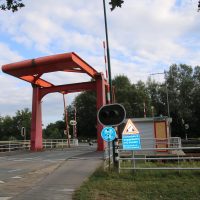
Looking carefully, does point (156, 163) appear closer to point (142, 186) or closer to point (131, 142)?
point (131, 142)

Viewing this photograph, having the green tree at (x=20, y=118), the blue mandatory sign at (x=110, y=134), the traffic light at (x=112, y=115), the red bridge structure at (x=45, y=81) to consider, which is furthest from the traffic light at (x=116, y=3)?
the green tree at (x=20, y=118)

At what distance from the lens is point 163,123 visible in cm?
2745

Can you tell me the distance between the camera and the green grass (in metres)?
9.84

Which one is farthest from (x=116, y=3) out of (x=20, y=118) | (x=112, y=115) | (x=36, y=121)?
(x=20, y=118)

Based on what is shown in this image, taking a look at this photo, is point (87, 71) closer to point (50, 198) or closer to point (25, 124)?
point (50, 198)

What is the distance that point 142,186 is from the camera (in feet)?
36.4

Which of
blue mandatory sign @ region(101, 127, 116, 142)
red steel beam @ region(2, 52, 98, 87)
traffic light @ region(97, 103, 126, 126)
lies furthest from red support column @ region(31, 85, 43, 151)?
traffic light @ region(97, 103, 126, 126)

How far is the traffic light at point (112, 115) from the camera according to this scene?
1334 cm

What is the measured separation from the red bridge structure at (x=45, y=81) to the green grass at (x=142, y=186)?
1974cm

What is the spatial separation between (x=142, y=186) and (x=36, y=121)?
29718 millimetres

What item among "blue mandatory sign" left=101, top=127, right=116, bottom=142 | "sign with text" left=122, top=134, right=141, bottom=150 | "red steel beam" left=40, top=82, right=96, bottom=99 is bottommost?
"sign with text" left=122, top=134, right=141, bottom=150

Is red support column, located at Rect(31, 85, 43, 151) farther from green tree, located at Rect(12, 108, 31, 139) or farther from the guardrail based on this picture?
green tree, located at Rect(12, 108, 31, 139)

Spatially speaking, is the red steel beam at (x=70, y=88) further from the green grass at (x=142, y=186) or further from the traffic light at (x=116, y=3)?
the traffic light at (x=116, y=3)

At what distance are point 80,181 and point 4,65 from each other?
2420 centimetres
